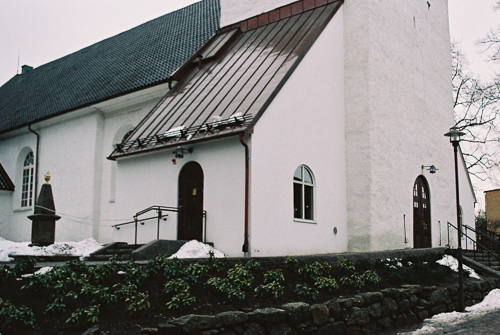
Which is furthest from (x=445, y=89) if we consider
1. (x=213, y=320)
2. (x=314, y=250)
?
(x=213, y=320)

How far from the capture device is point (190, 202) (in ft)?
46.3

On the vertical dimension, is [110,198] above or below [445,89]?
below

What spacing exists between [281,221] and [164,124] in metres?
4.98

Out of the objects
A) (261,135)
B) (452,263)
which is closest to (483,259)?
(452,263)

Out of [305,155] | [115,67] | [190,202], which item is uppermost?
[115,67]

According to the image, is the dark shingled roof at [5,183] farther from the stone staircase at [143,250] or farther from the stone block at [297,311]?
the stone block at [297,311]

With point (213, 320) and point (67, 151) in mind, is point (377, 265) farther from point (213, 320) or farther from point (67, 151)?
point (67, 151)

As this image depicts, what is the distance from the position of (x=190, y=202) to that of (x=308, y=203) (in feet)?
11.2

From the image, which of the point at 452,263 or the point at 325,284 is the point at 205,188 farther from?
the point at 452,263

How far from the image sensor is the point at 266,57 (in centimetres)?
1579

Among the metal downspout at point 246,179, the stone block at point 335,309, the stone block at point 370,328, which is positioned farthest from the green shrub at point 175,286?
the metal downspout at point 246,179

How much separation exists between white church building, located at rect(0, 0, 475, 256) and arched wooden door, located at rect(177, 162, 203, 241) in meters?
0.04

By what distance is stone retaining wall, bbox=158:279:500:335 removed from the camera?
7004 millimetres

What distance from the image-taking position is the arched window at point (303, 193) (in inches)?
553
